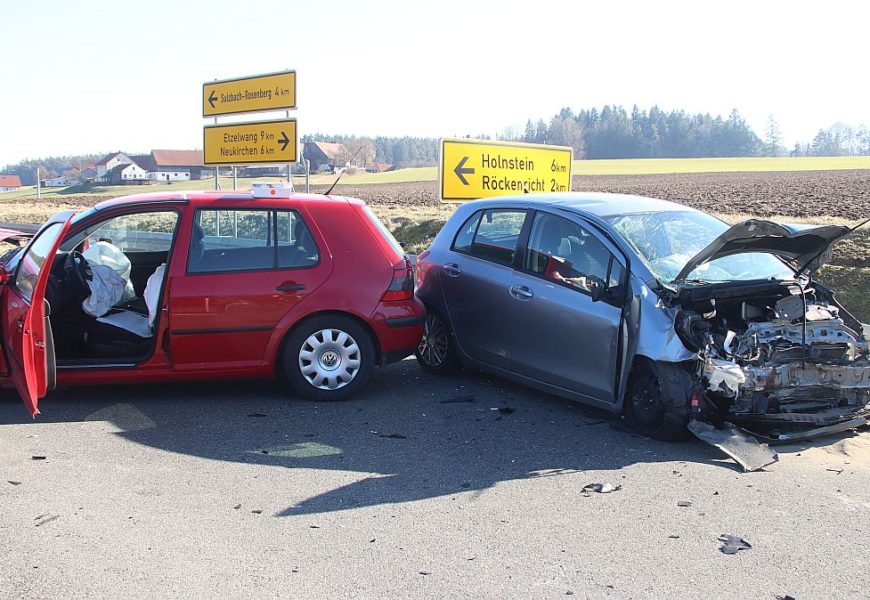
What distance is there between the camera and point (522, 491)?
16.0ft

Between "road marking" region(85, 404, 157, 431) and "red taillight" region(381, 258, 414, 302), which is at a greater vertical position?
"red taillight" region(381, 258, 414, 302)

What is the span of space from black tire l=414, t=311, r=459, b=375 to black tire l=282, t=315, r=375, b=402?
101 cm

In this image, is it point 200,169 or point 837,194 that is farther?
point 200,169

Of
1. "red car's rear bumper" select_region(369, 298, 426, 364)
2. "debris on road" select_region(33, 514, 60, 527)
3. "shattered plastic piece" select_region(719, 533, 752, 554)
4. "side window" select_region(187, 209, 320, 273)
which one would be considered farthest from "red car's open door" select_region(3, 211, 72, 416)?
"shattered plastic piece" select_region(719, 533, 752, 554)

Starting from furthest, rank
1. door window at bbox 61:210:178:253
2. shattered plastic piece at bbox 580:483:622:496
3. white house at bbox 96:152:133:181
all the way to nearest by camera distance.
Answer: white house at bbox 96:152:133:181 < door window at bbox 61:210:178:253 < shattered plastic piece at bbox 580:483:622:496

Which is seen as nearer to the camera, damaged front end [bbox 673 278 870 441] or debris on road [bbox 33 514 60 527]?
debris on road [bbox 33 514 60 527]

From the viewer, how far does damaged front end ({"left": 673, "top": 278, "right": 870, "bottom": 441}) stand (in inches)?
218

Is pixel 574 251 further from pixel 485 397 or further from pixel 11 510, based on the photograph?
pixel 11 510

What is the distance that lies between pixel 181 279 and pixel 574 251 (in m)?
2.95

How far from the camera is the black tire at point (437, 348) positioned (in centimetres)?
758

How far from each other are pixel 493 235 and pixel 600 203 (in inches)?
39.2

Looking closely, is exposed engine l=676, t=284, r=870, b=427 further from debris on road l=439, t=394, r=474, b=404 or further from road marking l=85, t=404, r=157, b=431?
road marking l=85, t=404, r=157, b=431

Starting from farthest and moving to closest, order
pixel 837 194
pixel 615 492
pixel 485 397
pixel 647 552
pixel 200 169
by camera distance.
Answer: pixel 200 169, pixel 837 194, pixel 485 397, pixel 615 492, pixel 647 552

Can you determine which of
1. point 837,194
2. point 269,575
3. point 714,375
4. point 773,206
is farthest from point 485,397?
point 837,194
